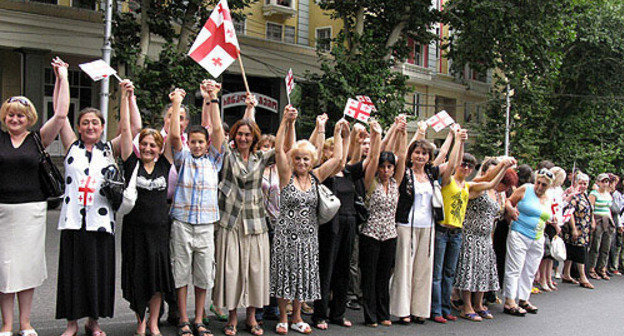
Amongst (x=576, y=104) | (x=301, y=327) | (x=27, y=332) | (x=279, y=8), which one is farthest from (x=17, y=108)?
(x=576, y=104)

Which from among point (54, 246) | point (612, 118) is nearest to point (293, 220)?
point (54, 246)

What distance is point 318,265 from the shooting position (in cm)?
639

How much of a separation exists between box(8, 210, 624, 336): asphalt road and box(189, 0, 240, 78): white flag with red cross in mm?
2980

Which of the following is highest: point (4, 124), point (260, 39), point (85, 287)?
point (260, 39)

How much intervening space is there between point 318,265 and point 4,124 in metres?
3.27

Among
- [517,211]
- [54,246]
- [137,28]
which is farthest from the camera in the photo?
[137,28]

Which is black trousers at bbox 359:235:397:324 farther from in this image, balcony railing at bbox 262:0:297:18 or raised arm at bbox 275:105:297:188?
balcony railing at bbox 262:0:297:18

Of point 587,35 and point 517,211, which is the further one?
point 587,35

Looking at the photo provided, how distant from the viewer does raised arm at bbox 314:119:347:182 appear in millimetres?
6387

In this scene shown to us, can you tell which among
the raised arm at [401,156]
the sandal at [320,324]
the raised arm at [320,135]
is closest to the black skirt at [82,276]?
the sandal at [320,324]

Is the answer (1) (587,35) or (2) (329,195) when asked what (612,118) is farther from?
(2) (329,195)

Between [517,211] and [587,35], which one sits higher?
[587,35]

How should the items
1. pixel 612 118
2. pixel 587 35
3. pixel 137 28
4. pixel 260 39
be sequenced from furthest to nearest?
pixel 612 118, pixel 587 35, pixel 260 39, pixel 137 28

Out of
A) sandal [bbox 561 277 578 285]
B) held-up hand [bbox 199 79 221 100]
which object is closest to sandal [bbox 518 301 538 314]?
sandal [bbox 561 277 578 285]
